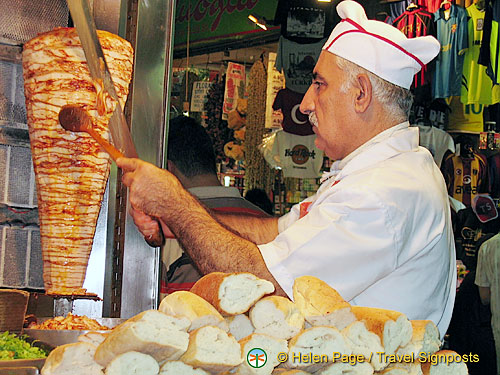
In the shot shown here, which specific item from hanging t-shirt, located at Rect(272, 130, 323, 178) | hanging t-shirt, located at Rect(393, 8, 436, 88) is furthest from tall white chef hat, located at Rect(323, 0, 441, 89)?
hanging t-shirt, located at Rect(272, 130, 323, 178)

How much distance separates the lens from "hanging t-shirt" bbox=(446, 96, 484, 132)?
7348 mm

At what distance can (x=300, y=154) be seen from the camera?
729 centimetres

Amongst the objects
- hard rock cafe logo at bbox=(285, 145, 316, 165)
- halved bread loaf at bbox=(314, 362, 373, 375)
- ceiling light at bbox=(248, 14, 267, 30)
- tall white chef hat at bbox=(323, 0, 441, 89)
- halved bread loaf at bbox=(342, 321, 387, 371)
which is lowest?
halved bread loaf at bbox=(314, 362, 373, 375)

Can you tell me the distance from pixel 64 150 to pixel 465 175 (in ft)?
20.6

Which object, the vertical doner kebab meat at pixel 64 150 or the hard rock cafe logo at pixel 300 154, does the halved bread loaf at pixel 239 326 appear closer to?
the vertical doner kebab meat at pixel 64 150

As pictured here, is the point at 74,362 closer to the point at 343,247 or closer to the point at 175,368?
the point at 175,368

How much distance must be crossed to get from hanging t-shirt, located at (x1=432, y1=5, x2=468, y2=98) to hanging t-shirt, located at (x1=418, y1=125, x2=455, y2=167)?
71 centimetres

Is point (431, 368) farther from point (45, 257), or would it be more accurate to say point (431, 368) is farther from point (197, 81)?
point (197, 81)

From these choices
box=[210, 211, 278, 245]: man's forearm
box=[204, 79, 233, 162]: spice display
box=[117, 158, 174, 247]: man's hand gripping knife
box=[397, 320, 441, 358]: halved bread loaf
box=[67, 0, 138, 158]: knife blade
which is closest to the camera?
box=[397, 320, 441, 358]: halved bread loaf

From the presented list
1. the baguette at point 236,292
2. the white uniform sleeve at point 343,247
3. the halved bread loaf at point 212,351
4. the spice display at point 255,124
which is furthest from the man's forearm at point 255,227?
the spice display at point 255,124

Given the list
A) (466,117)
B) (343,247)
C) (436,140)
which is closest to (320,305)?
(343,247)

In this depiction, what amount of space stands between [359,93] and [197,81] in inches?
200

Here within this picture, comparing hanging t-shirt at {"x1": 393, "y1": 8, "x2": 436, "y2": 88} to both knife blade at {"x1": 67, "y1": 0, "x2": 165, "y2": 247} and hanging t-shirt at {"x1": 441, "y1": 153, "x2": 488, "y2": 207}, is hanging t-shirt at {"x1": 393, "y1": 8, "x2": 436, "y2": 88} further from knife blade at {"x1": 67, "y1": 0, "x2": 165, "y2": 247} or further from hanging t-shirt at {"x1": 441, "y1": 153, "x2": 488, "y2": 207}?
knife blade at {"x1": 67, "y1": 0, "x2": 165, "y2": 247}

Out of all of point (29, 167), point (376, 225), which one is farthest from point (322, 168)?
point (376, 225)
